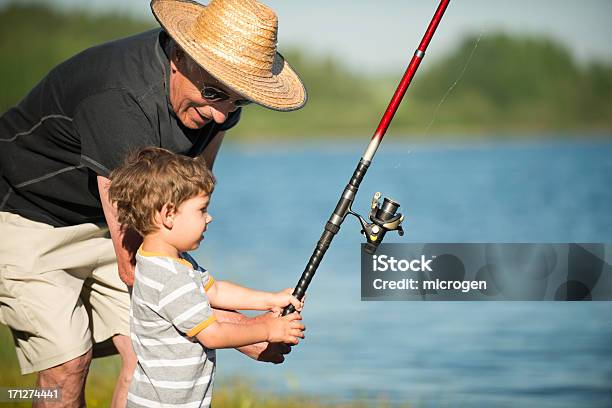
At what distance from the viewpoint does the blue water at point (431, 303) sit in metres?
6.45

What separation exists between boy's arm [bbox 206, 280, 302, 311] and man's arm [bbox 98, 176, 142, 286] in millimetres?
256

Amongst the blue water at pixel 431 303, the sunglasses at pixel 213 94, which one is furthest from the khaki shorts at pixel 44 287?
the blue water at pixel 431 303

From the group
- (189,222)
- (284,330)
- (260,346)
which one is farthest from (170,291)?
(260,346)

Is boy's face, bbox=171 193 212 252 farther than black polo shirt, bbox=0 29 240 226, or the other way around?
black polo shirt, bbox=0 29 240 226

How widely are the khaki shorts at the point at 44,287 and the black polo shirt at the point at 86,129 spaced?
6 centimetres

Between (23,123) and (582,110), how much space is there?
21.3 metres

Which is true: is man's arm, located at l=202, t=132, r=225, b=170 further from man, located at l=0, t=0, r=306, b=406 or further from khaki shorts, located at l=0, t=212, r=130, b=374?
khaki shorts, located at l=0, t=212, r=130, b=374

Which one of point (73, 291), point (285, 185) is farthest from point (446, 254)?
point (285, 185)

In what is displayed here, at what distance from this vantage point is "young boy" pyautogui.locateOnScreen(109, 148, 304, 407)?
8.75 feet

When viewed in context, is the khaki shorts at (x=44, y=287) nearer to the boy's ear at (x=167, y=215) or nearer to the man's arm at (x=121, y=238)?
the man's arm at (x=121, y=238)

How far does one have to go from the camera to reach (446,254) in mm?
4824

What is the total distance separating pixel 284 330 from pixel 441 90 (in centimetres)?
2159

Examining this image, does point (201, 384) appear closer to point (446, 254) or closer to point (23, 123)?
point (23, 123)

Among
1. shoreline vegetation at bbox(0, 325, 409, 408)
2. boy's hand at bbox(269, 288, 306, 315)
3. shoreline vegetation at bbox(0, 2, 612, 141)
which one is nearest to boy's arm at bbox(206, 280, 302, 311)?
boy's hand at bbox(269, 288, 306, 315)
